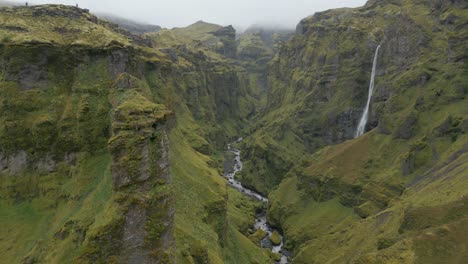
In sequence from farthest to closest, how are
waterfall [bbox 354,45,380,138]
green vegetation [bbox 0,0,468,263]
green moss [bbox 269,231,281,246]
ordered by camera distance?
waterfall [bbox 354,45,380,138]
green moss [bbox 269,231,281,246]
green vegetation [bbox 0,0,468,263]

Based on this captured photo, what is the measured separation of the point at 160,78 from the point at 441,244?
86.9 meters

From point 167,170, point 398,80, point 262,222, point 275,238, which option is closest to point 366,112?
point 398,80

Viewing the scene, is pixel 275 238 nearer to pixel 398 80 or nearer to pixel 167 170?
pixel 398 80

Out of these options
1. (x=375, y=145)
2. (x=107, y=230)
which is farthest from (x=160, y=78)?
(x=107, y=230)

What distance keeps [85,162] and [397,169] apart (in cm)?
8570

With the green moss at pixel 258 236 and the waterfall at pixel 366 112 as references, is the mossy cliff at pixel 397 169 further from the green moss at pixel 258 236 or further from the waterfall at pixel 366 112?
the green moss at pixel 258 236

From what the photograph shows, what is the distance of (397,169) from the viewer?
115m

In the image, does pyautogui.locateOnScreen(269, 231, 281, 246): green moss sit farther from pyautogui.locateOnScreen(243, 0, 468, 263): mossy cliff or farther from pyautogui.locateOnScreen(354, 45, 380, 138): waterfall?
pyautogui.locateOnScreen(354, 45, 380, 138): waterfall

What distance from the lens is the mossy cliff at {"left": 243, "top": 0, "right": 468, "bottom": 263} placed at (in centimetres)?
7625

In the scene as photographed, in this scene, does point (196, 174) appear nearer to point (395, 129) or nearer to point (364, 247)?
point (364, 247)

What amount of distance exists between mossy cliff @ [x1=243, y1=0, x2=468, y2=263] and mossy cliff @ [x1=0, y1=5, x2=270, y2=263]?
32.3 m

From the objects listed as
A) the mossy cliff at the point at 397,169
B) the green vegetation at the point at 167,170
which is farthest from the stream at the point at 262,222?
the mossy cliff at the point at 397,169

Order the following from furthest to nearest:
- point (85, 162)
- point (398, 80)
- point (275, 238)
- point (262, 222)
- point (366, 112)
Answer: point (366, 112) < point (262, 222) < point (398, 80) < point (275, 238) < point (85, 162)

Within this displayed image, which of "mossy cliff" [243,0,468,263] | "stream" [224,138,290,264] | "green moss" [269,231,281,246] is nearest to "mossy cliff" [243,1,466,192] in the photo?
"mossy cliff" [243,0,468,263]
